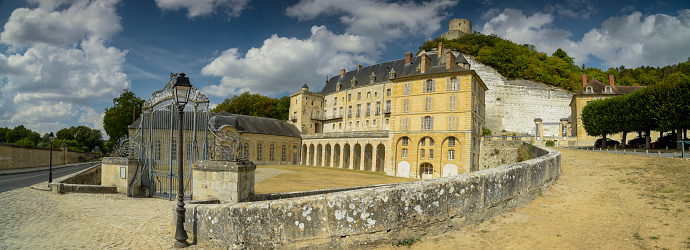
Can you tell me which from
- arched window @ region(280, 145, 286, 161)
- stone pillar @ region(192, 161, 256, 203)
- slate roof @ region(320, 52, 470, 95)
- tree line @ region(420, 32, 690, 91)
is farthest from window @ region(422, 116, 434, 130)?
tree line @ region(420, 32, 690, 91)

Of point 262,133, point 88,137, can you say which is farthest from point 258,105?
point 88,137

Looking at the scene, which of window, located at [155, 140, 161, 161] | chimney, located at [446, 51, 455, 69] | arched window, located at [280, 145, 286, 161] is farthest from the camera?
arched window, located at [280, 145, 286, 161]

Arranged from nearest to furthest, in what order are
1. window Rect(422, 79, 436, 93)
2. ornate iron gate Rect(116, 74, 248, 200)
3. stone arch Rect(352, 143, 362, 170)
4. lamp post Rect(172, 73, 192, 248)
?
lamp post Rect(172, 73, 192, 248), ornate iron gate Rect(116, 74, 248, 200), window Rect(422, 79, 436, 93), stone arch Rect(352, 143, 362, 170)

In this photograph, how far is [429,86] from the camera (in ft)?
116

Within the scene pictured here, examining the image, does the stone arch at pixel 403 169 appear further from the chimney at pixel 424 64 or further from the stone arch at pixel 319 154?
the stone arch at pixel 319 154

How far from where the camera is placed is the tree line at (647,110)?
1064 inches

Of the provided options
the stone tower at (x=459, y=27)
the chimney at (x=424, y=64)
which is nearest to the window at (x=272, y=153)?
the chimney at (x=424, y=64)

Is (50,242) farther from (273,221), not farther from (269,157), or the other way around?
(269,157)

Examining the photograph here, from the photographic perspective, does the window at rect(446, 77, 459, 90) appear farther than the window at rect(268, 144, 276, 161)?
No

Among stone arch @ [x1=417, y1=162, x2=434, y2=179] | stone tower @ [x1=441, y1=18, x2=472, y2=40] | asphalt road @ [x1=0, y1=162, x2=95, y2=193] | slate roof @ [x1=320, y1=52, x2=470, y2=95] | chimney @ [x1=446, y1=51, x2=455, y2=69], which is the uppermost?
stone tower @ [x1=441, y1=18, x2=472, y2=40]

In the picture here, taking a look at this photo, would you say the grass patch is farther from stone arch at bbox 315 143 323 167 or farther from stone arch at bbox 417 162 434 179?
stone arch at bbox 315 143 323 167

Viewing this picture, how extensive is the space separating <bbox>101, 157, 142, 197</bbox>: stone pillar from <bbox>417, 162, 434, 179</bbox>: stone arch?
27.2 m

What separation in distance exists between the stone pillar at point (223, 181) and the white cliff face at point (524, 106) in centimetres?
5585

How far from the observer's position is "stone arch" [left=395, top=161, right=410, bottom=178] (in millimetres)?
36188
